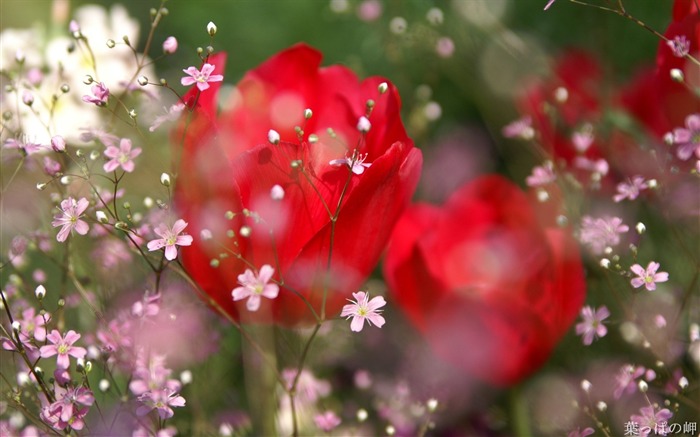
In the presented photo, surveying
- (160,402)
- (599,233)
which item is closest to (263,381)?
(160,402)

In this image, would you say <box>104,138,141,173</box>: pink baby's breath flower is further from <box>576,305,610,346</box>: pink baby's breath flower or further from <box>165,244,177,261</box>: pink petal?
<box>576,305,610,346</box>: pink baby's breath flower

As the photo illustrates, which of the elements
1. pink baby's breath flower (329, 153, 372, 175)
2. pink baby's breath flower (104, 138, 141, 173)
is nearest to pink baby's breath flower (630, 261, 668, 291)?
pink baby's breath flower (329, 153, 372, 175)

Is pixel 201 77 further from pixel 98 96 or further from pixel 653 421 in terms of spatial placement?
pixel 653 421

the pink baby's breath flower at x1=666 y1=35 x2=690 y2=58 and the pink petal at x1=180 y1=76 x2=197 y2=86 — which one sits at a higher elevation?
the pink baby's breath flower at x1=666 y1=35 x2=690 y2=58

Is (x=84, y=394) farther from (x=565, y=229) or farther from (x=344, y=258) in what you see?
(x=565, y=229)

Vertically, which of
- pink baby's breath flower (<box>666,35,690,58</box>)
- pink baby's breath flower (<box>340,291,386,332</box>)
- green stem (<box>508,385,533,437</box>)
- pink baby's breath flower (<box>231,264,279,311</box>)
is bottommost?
green stem (<box>508,385,533,437</box>)

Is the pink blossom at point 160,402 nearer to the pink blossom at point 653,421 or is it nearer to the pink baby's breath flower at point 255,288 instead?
the pink baby's breath flower at point 255,288

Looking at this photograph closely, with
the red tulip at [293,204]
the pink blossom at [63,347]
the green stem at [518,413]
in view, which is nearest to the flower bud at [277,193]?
the red tulip at [293,204]
